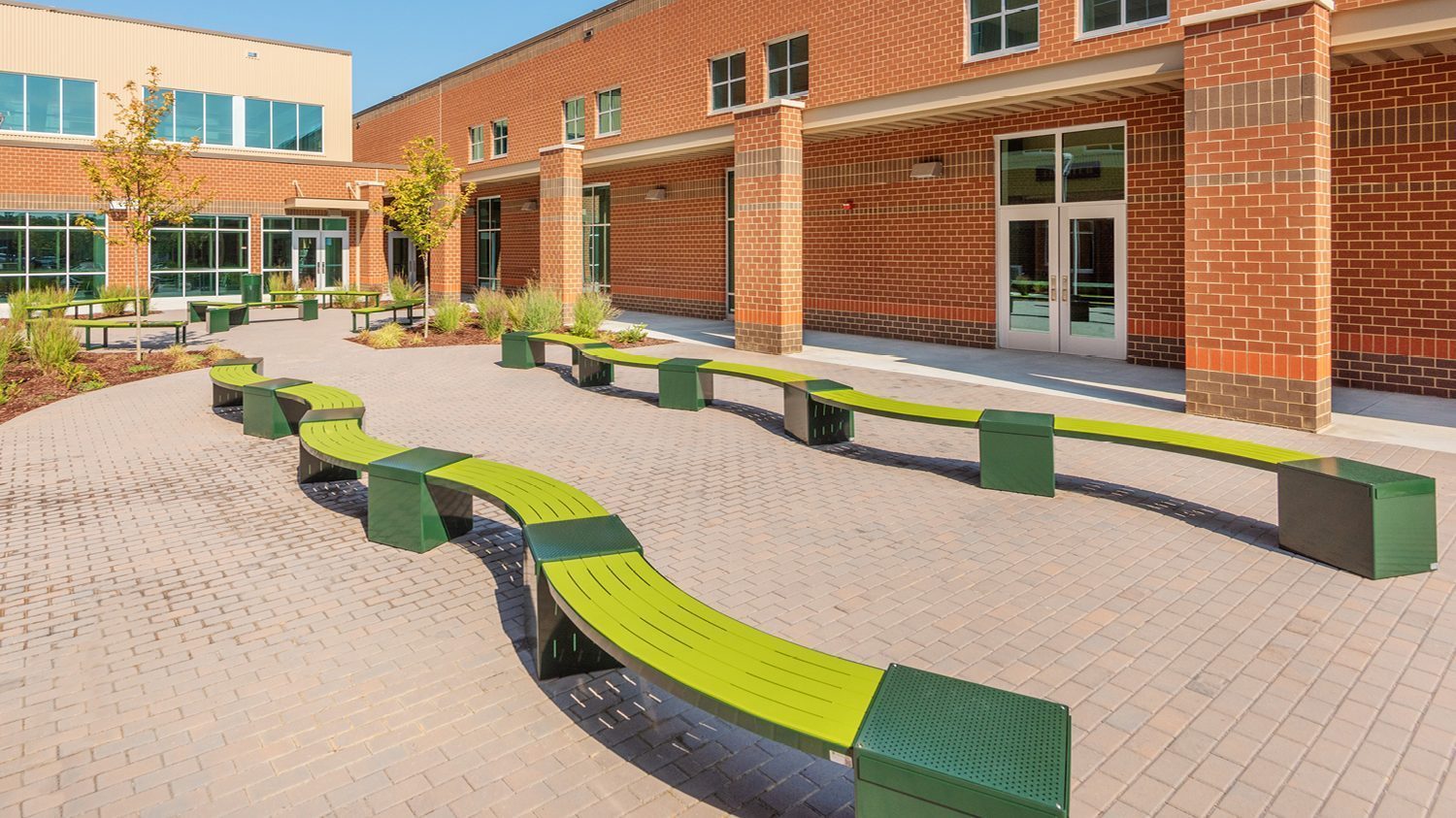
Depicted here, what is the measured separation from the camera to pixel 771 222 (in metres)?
16.2

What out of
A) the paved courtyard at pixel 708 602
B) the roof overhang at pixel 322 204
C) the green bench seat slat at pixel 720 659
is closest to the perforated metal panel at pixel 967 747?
the green bench seat slat at pixel 720 659

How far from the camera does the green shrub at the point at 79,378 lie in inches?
519

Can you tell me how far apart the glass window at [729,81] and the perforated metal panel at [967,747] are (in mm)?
20111

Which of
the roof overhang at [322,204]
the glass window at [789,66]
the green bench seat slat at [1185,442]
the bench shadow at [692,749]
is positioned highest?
the glass window at [789,66]

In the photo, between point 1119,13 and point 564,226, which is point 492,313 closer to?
point 564,226

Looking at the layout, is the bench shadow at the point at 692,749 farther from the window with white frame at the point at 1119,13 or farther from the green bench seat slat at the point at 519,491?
Result: the window with white frame at the point at 1119,13

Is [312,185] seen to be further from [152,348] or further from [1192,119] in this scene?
[1192,119]

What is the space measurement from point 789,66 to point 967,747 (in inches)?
764

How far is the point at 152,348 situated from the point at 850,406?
1522cm

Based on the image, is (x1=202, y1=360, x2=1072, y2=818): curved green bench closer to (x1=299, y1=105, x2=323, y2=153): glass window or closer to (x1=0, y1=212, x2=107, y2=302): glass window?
(x1=0, y1=212, x2=107, y2=302): glass window

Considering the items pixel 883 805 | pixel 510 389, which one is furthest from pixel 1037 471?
pixel 510 389

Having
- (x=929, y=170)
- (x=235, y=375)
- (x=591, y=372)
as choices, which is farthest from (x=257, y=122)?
(x=591, y=372)

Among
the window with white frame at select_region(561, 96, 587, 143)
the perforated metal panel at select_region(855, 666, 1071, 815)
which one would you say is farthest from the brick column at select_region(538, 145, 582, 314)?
the perforated metal panel at select_region(855, 666, 1071, 815)

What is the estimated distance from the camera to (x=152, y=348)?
57.8 feet
